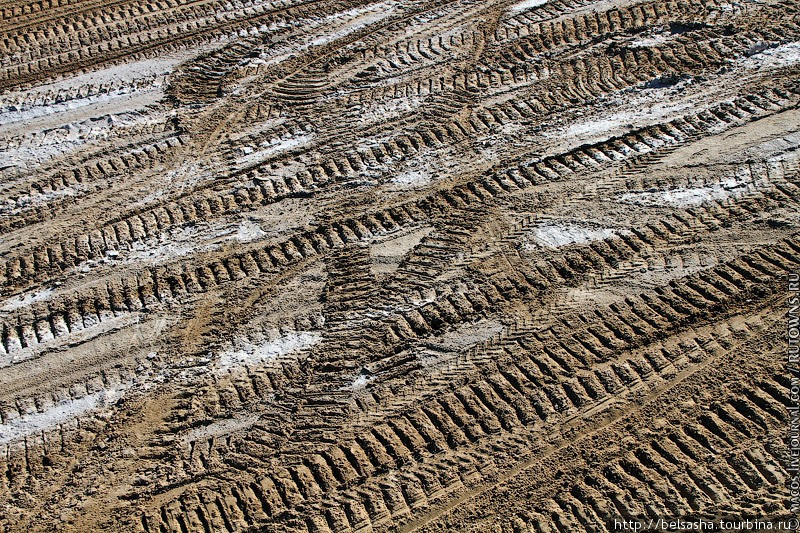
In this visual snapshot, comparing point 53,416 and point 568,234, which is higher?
point 568,234

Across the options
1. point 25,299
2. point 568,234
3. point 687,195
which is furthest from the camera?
point 687,195

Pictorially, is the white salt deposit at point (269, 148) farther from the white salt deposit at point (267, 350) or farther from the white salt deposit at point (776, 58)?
the white salt deposit at point (776, 58)

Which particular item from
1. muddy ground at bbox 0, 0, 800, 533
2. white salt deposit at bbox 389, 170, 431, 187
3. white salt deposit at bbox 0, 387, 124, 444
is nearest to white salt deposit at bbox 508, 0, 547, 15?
muddy ground at bbox 0, 0, 800, 533

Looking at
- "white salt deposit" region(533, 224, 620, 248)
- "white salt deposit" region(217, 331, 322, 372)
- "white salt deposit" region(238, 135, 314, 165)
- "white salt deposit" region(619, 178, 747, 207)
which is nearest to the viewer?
"white salt deposit" region(217, 331, 322, 372)

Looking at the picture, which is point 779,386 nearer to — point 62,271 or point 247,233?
point 247,233

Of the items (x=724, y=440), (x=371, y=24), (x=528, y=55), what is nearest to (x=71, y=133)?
(x=371, y=24)

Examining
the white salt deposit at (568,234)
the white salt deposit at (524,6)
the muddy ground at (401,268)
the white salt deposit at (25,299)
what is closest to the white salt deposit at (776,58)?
the muddy ground at (401,268)

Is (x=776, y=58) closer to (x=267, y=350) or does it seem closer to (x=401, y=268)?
(x=401, y=268)

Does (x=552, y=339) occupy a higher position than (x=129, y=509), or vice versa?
(x=552, y=339)

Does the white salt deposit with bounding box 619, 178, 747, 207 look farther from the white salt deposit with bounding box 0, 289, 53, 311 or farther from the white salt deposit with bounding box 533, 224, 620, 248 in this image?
the white salt deposit with bounding box 0, 289, 53, 311

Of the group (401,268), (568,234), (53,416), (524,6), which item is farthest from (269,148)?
(524,6)

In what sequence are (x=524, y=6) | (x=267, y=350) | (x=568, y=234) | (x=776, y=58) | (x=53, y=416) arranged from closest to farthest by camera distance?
(x=53, y=416)
(x=267, y=350)
(x=568, y=234)
(x=776, y=58)
(x=524, y=6)
